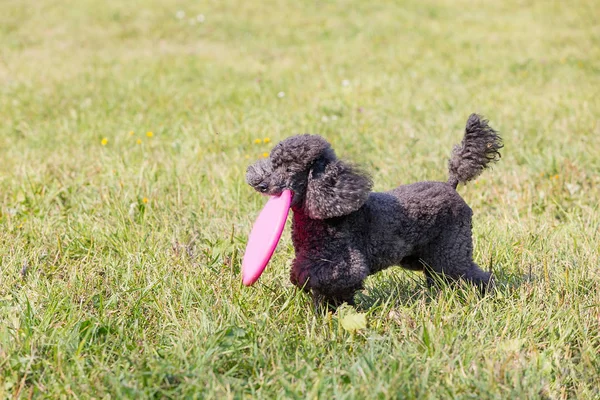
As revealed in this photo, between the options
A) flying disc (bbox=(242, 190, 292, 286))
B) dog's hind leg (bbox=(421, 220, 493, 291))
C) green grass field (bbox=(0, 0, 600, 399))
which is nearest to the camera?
green grass field (bbox=(0, 0, 600, 399))

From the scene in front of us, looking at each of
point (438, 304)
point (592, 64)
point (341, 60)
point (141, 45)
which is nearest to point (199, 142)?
point (438, 304)

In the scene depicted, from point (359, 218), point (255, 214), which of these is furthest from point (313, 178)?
point (255, 214)

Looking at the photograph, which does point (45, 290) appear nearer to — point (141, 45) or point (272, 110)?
point (272, 110)

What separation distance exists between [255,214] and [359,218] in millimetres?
1479

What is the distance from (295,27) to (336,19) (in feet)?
3.10

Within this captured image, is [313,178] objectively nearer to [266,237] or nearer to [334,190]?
[334,190]

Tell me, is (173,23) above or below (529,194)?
above

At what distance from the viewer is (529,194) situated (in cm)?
463

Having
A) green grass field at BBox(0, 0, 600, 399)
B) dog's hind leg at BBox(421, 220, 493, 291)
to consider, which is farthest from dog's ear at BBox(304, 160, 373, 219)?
dog's hind leg at BBox(421, 220, 493, 291)

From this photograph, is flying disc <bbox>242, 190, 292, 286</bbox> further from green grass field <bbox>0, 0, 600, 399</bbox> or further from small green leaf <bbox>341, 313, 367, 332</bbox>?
small green leaf <bbox>341, 313, 367, 332</bbox>

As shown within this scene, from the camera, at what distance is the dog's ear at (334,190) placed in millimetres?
2692

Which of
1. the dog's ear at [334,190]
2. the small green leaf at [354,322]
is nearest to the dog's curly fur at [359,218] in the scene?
the dog's ear at [334,190]

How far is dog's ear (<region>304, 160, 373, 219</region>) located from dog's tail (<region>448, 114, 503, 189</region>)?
0.66 m

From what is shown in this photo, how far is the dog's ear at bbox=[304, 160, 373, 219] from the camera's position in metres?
2.69
